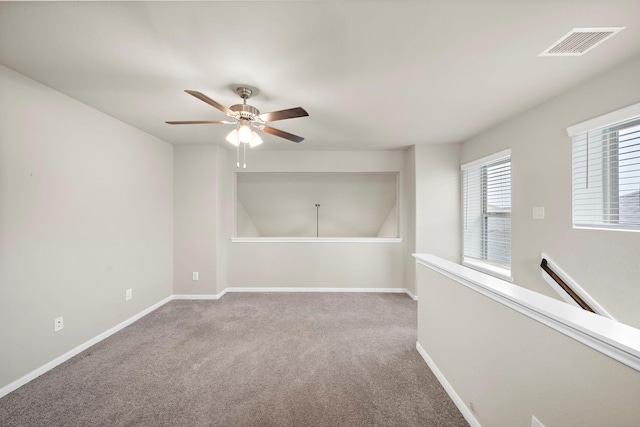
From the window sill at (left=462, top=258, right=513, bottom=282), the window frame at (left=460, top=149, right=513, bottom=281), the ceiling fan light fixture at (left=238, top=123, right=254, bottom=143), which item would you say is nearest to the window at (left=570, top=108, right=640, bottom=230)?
the window frame at (left=460, top=149, right=513, bottom=281)

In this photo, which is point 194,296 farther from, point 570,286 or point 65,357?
point 570,286

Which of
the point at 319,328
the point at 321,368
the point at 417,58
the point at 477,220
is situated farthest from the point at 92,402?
the point at 477,220

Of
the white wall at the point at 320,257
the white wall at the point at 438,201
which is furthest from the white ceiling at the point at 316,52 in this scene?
the white wall at the point at 320,257

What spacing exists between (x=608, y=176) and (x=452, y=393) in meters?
1.95

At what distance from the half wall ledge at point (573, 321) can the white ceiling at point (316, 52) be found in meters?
1.40

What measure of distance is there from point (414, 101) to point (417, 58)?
26.4 inches

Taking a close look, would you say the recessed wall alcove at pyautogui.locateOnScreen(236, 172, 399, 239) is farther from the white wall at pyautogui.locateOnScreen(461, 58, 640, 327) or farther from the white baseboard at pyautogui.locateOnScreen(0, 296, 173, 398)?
the white baseboard at pyautogui.locateOnScreen(0, 296, 173, 398)

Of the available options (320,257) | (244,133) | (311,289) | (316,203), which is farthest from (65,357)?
(316,203)

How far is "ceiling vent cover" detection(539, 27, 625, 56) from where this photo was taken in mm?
1345

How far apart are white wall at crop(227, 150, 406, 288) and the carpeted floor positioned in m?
1.07

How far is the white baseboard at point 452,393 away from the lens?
1.47 m

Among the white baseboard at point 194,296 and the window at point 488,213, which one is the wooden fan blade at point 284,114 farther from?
the white baseboard at point 194,296

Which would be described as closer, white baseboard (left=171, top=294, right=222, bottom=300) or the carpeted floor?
the carpeted floor

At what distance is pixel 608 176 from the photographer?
1.81 meters
